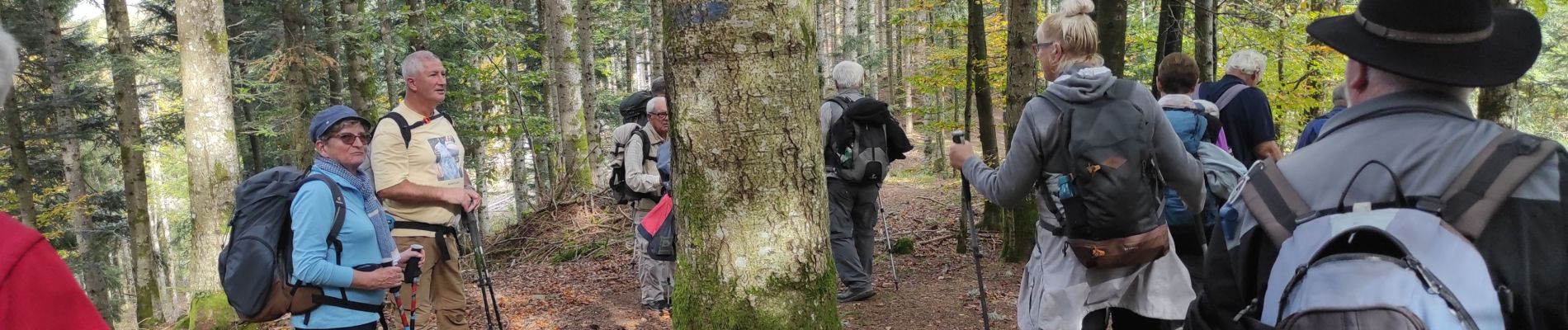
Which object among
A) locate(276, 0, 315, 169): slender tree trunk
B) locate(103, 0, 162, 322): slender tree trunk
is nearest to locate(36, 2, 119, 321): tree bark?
locate(103, 0, 162, 322): slender tree trunk

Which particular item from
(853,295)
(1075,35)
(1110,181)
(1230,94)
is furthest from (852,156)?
(1110,181)

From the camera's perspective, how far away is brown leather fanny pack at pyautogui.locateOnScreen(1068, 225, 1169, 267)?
10.3 feet

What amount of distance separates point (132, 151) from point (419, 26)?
7.99 meters

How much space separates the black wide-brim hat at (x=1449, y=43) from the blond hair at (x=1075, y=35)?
180 centimetres

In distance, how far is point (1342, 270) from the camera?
1.38 m

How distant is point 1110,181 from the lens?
3023mm

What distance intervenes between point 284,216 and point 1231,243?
3505 millimetres

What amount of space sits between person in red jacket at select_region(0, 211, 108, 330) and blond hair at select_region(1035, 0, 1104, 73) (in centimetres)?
307

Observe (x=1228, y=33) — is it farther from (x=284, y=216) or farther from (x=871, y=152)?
(x=284, y=216)

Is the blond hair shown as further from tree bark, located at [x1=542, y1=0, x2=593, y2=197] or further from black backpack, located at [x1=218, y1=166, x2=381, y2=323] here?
tree bark, located at [x1=542, y1=0, x2=593, y2=197]

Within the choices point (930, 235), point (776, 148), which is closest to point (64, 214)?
point (930, 235)

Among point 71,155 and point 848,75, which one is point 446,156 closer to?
point 848,75

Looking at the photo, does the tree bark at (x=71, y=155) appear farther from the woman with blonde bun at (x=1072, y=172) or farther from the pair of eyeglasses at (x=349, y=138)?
the woman with blonde bun at (x=1072, y=172)

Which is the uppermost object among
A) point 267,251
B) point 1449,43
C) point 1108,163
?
point 1449,43
